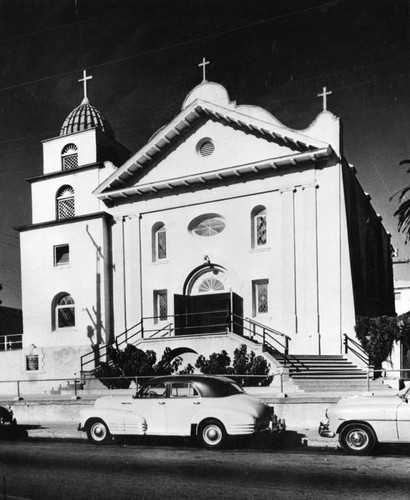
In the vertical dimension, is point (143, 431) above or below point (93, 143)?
below

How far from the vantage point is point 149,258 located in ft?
96.6

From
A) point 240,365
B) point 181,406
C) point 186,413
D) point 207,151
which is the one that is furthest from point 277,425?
point 207,151

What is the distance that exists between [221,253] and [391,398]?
15.6 meters

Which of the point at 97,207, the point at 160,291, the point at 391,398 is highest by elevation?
the point at 97,207

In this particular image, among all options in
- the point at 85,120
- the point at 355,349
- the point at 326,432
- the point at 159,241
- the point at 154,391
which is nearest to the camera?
the point at 326,432

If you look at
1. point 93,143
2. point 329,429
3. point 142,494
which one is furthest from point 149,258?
point 142,494

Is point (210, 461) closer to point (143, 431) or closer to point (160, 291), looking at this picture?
point (143, 431)

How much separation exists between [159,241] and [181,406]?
16.0 meters

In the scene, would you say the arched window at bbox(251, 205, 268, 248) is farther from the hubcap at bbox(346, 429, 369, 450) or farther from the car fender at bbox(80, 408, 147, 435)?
the hubcap at bbox(346, 429, 369, 450)

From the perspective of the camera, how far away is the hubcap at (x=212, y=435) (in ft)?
45.5

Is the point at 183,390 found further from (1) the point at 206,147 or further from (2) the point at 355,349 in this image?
(1) the point at 206,147

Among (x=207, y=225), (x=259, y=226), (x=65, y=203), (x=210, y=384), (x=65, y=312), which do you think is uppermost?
(x=65, y=203)

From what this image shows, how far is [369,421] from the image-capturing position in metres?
12.6

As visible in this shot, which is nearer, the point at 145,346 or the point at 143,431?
the point at 143,431
